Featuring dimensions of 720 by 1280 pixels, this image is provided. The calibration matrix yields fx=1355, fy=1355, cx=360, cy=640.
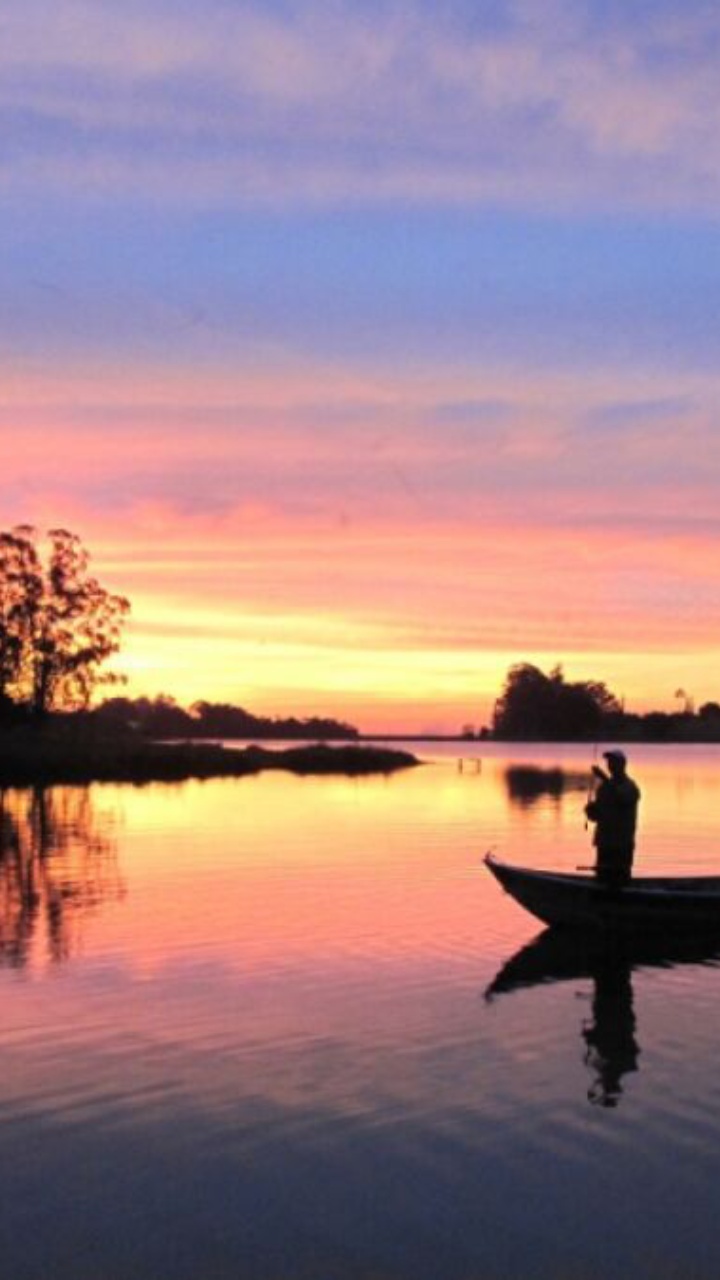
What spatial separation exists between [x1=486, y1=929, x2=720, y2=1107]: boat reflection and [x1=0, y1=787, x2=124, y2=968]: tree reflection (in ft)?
22.4

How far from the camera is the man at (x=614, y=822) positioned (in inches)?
844

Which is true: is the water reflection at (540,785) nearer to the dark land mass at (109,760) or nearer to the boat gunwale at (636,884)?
the dark land mass at (109,760)

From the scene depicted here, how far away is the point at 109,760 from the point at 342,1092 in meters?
65.5

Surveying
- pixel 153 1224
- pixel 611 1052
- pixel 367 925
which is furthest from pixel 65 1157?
pixel 367 925

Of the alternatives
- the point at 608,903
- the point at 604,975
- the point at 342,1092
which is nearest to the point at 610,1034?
the point at 342,1092

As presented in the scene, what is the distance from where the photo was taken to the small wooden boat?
21312 millimetres

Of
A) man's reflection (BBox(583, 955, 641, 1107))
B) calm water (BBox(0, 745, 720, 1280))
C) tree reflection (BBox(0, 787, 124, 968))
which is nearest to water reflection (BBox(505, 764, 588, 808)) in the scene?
tree reflection (BBox(0, 787, 124, 968))

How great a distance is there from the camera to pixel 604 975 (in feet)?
63.2

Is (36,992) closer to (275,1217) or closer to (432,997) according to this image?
(432,997)

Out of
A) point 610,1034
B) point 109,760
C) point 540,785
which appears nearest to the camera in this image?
point 610,1034

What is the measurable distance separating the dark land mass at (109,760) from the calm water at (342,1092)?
47.9 metres

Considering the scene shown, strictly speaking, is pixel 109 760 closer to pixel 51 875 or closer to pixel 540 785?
pixel 540 785

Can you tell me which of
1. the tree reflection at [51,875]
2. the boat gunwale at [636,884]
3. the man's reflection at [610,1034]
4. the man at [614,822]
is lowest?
the man's reflection at [610,1034]

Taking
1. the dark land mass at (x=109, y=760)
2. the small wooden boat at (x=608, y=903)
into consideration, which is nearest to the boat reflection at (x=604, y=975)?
the small wooden boat at (x=608, y=903)
